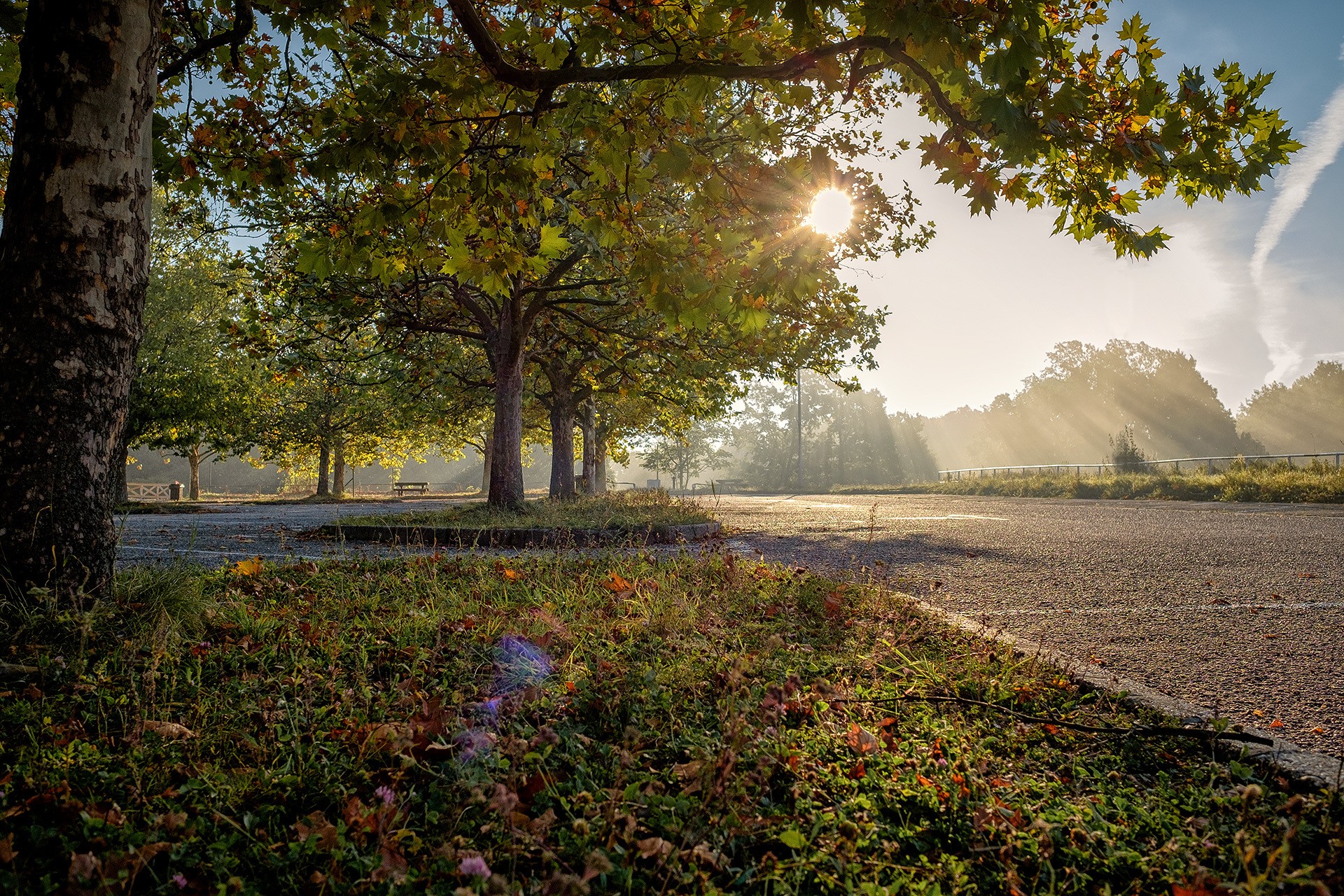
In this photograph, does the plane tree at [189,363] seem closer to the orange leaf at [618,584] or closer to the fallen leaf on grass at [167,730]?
the orange leaf at [618,584]

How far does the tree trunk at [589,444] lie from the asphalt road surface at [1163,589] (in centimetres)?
973

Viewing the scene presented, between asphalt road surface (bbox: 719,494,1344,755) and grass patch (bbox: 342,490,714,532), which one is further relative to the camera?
grass patch (bbox: 342,490,714,532)

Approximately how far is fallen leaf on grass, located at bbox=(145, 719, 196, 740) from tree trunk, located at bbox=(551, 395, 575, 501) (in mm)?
14445

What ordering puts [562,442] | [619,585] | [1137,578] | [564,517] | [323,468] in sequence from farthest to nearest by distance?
[323,468] < [562,442] < [564,517] < [1137,578] < [619,585]

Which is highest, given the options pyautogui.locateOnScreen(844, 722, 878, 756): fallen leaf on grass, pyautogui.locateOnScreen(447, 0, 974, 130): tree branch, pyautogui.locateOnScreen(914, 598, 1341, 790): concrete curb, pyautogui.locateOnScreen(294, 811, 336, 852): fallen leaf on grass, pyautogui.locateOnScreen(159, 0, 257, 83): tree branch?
pyautogui.locateOnScreen(159, 0, 257, 83): tree branch

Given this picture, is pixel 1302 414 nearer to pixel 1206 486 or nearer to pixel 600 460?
pixel 1206 486

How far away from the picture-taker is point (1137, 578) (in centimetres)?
568

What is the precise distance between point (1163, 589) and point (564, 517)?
7.11 meters

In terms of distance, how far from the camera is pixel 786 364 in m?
12.9

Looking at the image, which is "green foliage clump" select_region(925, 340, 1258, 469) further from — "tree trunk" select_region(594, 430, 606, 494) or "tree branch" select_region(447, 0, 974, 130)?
"tree branch" select_region(447, 0, 974, 130)

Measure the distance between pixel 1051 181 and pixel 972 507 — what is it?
50.3 feet

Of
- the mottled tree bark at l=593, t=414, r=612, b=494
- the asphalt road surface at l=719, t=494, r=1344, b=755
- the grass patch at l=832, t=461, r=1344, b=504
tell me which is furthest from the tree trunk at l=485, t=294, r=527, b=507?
the grass patch at l=832, t=461, r=1344, b=504

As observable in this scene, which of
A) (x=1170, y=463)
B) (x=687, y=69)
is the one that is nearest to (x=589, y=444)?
(x=687, y=69)

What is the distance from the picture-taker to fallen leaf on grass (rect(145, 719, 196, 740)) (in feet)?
6.87
